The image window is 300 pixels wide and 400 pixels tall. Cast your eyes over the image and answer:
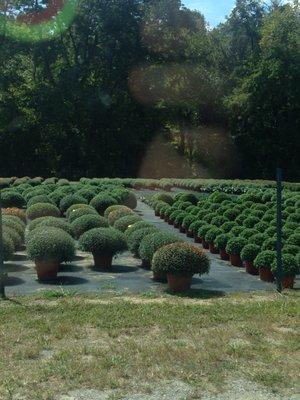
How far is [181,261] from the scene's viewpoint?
9.67 metres

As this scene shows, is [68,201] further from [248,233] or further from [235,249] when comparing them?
[235,249]

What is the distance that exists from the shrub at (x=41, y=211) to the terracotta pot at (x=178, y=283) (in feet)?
30.7

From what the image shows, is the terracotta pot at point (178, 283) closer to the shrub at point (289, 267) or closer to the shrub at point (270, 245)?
the shrub at point (289, 267)

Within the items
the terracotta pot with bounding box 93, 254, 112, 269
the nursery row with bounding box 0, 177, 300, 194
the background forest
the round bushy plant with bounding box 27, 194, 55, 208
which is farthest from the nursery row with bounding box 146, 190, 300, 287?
the background forest

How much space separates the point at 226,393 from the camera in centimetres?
561

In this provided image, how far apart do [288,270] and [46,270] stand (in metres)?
3.76

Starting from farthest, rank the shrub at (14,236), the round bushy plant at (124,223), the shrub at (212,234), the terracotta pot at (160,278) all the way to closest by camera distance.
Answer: the round bushy plant at (124,223) → the shrub at (212,234) → the shrub at (14,236) → the terracotta pot at (160,278)

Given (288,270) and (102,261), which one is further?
(102,261)

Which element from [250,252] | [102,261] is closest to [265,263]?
[250,252]

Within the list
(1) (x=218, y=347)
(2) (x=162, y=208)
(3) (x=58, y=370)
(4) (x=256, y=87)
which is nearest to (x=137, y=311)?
(1) (x=218, y=347)

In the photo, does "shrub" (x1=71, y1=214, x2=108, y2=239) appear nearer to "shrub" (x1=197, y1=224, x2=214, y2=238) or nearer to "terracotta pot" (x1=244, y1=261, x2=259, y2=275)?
"shrub" (x1=197, y1=224, x2=214, y2=238)

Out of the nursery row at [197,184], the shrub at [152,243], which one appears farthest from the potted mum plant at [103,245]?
the nursery row at [197,184]

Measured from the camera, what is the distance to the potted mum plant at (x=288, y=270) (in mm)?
10250

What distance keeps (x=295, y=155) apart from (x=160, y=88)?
32.9 ft
